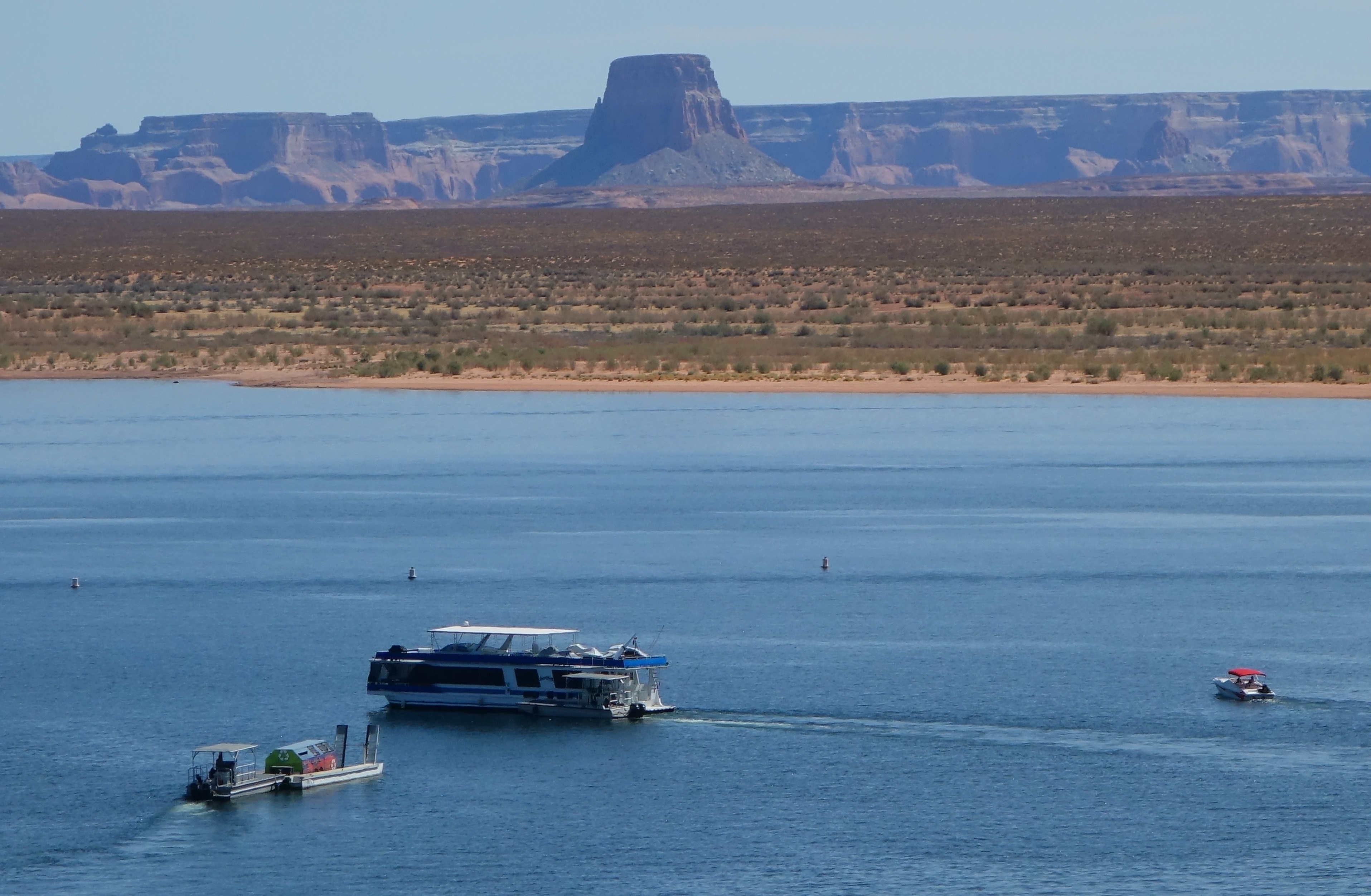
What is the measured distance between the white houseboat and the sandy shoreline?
4236 centimetres

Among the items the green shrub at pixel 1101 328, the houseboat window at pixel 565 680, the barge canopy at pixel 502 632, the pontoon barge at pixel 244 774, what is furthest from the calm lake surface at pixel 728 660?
the green shrub at pixel 1101 328

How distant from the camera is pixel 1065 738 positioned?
26609mm

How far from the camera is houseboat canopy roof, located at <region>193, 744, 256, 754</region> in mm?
25047

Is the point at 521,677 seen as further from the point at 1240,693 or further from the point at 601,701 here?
the point at 1240,693

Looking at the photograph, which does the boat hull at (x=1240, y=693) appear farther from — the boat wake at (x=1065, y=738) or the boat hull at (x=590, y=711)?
the boat hull at (x=590, y=711)

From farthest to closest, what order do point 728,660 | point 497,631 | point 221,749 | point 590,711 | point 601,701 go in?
point 728,660 → point 497,631 → point 590,711 → point 601,701 → point 221,749

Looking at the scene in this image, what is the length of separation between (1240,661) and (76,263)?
356 ft

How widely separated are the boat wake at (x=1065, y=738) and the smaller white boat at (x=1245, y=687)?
1.45m

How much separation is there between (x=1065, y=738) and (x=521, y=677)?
7.42m

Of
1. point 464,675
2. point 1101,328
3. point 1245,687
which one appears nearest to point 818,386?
point 1101,328

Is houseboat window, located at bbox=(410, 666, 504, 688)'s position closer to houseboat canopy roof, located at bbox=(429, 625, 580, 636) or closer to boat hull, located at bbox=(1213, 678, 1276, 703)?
houseboat canopy roof, located at bbox=(429, 625, 580, 636)

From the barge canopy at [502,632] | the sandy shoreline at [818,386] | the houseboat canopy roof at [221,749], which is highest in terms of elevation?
the barge canopy at [502,632]

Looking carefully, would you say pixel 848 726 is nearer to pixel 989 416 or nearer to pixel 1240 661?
pixel 1240 661

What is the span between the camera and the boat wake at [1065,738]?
25.8 m
